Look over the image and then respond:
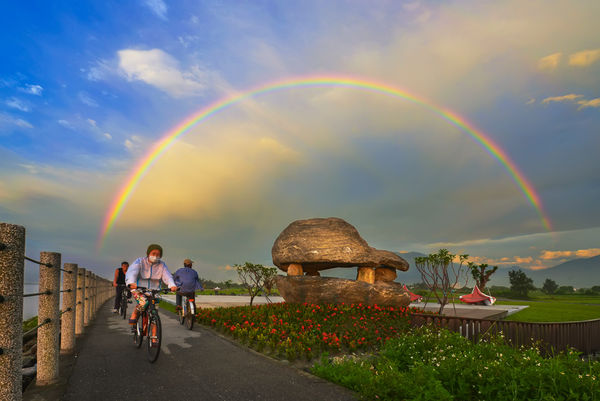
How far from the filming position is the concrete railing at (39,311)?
399 centimetres

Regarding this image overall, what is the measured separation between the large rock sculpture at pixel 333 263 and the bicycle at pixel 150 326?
395 inches

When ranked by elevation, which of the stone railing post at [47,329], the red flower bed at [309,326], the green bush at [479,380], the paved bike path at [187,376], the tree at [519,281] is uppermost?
the stone railing post at [47,329]

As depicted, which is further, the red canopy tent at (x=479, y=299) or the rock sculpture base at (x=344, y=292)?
the red canopy tent at (x=479, y=299)

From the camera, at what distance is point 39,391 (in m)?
6.12

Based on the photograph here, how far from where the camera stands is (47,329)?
20.9 ft

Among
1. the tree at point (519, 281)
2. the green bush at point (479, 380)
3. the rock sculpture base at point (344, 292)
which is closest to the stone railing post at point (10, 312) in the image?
the green bush at point (479, 380)

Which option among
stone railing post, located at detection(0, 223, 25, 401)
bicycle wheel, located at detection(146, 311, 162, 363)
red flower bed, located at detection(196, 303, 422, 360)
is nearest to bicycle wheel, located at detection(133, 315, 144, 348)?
bicycle wheel, located at detection(146, 311, 162, 363)

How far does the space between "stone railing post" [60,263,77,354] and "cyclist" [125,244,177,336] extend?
3.78 ft

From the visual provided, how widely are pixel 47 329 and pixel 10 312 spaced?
9.18 feet

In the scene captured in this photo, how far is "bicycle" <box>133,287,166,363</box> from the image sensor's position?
309 inches

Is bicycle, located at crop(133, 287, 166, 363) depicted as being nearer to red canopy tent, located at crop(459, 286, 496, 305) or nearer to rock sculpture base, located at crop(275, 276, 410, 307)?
rock sculpture base, located at crop(275, 276, 410, 307)

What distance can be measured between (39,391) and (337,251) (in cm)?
1419

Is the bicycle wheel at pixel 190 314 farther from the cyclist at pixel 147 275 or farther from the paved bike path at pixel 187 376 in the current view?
the cyclist at pixel 147 275

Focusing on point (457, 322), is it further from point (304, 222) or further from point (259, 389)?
point (304, 222)
